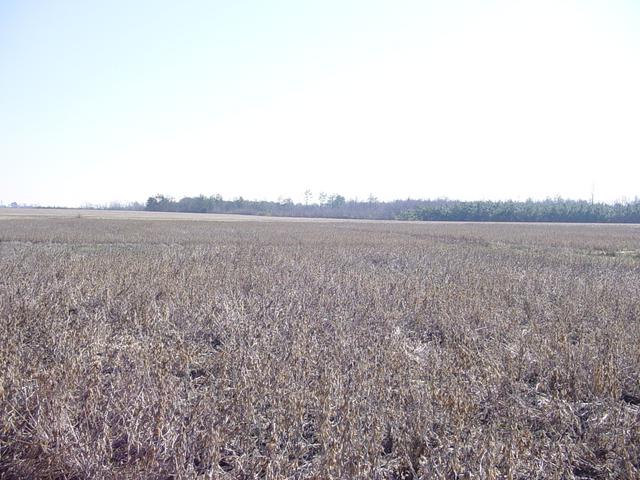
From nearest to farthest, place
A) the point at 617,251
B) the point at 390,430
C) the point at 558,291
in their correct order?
the point at 390,430 < the point at 558,291 < the point at 617,251

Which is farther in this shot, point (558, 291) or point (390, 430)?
point (558, 291)

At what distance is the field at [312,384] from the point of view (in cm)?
265

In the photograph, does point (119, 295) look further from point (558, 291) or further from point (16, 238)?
point (16, 238)

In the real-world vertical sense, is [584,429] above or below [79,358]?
below

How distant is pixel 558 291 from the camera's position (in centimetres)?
819

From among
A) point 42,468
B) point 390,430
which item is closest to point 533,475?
point 390,430

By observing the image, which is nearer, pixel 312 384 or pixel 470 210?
pixel 312 384

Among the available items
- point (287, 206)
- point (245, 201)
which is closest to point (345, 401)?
point (245, 201)

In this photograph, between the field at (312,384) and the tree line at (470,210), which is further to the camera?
the tree line at (470,210)

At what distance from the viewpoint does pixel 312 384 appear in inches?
144

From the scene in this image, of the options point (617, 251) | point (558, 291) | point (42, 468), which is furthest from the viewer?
point (617, 251)

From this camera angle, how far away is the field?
265 centimetres

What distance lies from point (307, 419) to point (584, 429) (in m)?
2.15

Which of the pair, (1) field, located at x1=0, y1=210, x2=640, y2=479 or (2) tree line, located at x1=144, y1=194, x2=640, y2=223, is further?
(2) tree line, located at x1=144, y1=194, x2=640, y2=223
